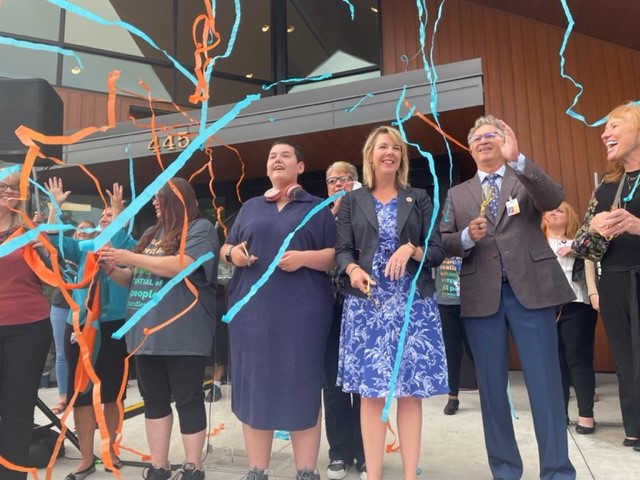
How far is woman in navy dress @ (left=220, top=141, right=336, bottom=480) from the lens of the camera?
2129 millimetres

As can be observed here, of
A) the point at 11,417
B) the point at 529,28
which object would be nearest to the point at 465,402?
the point at 11,417

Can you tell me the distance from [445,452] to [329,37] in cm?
659

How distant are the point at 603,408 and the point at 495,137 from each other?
2841 millimetres

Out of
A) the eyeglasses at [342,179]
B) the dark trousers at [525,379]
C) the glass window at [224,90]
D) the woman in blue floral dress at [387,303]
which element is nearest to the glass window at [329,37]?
the glass window at [224,90]

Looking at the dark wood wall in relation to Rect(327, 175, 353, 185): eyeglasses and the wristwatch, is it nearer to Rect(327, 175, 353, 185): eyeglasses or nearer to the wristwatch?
Rect(327, 175, 353, 185): eyeglasses

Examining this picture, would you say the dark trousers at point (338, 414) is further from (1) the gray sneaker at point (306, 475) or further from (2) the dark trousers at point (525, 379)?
(2) the dark trousers at point (525, 379)

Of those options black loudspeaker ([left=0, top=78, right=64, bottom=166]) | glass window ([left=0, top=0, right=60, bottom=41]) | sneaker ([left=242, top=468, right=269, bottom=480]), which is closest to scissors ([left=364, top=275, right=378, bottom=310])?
sneaker ([left=242, top=468, right=269, bottom=480])

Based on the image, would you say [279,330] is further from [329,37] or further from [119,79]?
[119,79]

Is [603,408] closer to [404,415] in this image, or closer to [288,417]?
[404,415]

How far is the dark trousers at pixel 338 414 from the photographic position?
99.7 inches

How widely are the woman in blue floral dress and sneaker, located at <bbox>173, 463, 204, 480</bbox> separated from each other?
86 centimetres

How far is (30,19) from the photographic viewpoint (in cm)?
755

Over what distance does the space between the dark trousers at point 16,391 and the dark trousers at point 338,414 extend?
4.55 ft

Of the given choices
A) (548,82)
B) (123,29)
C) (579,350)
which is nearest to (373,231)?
(579,350)
